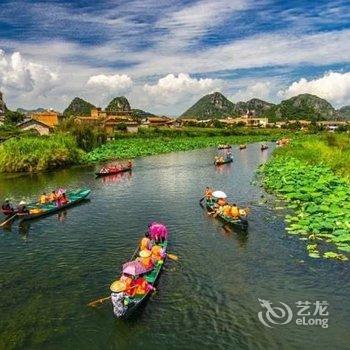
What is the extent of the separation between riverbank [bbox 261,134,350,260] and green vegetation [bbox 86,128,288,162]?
32.8 metres

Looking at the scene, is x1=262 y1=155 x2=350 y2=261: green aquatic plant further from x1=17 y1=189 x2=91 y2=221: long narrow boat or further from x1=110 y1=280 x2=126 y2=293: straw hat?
x1=17 y1=189 x2=91 y2=221: long narrow boat

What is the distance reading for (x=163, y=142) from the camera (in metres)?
105

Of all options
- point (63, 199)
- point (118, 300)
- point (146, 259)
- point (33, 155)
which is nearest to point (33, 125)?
point (33, 155)

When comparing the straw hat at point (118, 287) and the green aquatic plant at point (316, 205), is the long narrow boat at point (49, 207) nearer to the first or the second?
the straw hat at point (118, 287)

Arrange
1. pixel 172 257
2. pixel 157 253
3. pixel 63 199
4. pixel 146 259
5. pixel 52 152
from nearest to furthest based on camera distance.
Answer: pixel 146 259, pixel 157 253, pixel 172 257, pixel 63 199, pixel 52 152

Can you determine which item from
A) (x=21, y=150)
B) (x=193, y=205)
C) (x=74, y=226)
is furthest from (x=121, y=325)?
(x=21, y=150)

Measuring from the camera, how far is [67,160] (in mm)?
61344

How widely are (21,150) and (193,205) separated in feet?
105

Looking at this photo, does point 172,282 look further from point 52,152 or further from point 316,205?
point 52,152

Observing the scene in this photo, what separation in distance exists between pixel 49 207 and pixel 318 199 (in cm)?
1983

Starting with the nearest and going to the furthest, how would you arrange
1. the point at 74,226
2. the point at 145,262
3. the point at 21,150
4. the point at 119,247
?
the point at 145,262 → the point at 119,247 → the point at 74,226 → the point at 21,150

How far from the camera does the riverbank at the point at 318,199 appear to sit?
74.1 ft

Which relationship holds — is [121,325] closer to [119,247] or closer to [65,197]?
[119,247]

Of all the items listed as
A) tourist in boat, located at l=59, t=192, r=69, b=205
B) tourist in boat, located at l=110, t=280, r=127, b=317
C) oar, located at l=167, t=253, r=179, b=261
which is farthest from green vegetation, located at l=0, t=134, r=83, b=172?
tourist in boat, located at l=110, t=280, r=127, b=317
